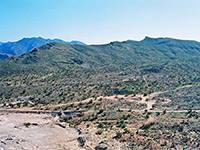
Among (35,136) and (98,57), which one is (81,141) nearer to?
(35,136)

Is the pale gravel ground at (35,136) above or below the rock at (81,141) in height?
above

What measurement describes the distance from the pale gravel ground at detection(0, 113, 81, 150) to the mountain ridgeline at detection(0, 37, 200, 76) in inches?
1825

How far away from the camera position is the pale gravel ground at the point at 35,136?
18609 mm

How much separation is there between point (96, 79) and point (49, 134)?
3544cm

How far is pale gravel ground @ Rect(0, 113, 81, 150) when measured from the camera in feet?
61.1

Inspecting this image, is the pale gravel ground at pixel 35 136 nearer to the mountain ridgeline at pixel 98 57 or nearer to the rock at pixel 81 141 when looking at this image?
the rock at pixel 81 141

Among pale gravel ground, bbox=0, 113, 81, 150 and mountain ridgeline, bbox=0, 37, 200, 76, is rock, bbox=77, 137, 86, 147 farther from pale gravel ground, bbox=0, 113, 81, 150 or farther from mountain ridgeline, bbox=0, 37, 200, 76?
mountain ridgeline, bbox=0, 37, 200, 76

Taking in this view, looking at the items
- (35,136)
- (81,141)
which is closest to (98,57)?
(35,136)

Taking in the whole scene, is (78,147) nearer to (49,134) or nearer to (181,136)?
(49,134)

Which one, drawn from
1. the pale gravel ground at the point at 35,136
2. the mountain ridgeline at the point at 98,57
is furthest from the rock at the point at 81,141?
the mountain ridgeline at the point at 98,57

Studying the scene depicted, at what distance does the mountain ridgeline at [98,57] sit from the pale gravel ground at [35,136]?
4635cm

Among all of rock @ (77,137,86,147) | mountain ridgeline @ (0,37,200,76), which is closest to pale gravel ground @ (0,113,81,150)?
rock @ (77,137,86,147)

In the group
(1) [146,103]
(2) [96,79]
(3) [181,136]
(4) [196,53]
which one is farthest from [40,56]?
(4) [196,53]

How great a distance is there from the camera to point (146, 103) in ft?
109
